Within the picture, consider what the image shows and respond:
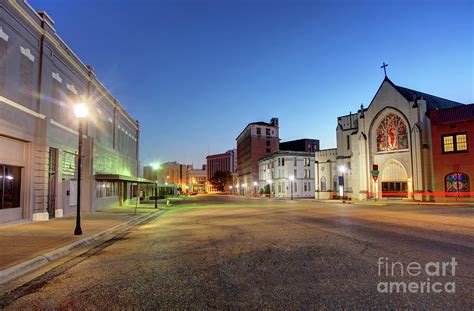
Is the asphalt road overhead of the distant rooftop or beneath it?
beneath

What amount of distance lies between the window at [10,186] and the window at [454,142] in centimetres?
3871

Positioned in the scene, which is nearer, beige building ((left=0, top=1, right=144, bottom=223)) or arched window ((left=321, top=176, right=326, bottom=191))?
beige building ((left=0, top=1, right=144, bottom=223))

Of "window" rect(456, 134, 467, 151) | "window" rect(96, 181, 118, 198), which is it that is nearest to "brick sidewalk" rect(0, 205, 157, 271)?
"window" rect(96, 181, 118, 198)

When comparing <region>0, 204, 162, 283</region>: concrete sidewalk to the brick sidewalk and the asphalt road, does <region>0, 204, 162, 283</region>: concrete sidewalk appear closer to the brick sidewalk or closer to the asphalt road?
the brick sidewalk

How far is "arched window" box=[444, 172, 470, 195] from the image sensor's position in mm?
34969

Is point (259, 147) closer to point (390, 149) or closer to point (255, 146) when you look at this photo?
point (255, 146)

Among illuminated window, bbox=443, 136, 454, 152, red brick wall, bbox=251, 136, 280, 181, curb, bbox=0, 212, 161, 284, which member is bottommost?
curb, bbox=0, 212, 161, 284

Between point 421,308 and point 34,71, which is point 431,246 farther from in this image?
point 34,71

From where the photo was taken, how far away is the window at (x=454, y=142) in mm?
35250

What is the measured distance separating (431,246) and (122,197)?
33.2 meters

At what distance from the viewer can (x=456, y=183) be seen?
1405 inches

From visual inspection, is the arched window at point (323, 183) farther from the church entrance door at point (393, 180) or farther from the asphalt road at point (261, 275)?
the asphalt road at point (261, 275)

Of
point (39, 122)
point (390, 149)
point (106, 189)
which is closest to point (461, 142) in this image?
point (390, 149)

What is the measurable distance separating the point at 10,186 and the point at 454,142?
39190mm
